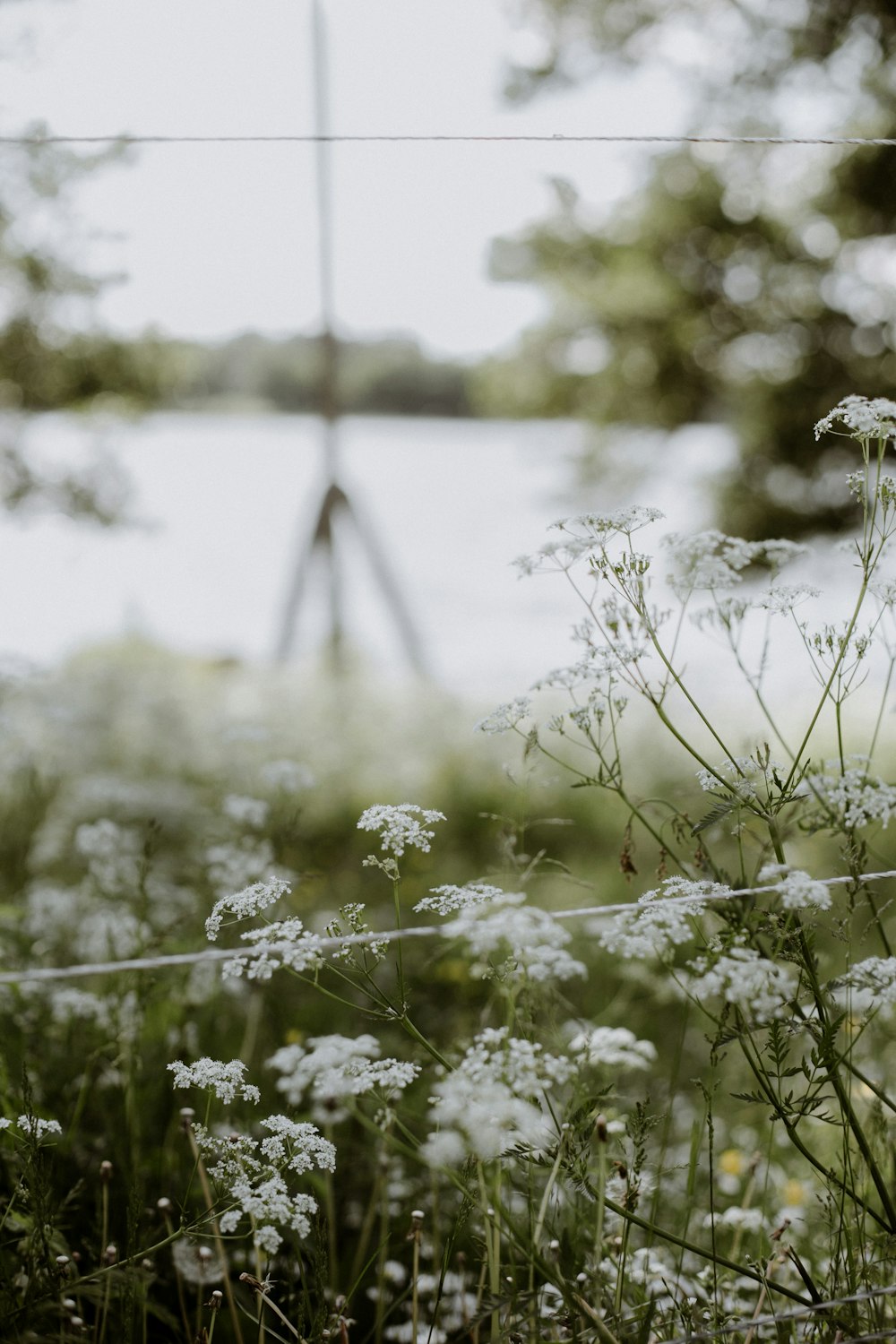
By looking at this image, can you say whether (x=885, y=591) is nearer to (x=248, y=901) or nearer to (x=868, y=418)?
(x=868, y=418)

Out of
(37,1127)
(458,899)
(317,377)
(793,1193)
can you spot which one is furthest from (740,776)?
(317,377)

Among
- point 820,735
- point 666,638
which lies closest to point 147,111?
point 666,638

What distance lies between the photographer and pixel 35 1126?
1.10 metres

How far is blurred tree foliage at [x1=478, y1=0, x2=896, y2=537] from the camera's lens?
138 inches

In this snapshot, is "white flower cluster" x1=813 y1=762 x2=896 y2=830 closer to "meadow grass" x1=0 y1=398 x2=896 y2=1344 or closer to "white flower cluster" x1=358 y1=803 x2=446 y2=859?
"meadow grass" x1=0 y1=398 x2=896 y2=1344

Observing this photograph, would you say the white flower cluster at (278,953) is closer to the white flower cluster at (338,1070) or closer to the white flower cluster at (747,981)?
the white flower cluster at (338,1070)

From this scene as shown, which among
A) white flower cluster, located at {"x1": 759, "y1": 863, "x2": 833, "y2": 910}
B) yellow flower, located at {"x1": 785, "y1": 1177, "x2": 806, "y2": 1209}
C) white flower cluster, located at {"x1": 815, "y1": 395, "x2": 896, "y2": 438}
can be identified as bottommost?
yellow flower, located at {"x1": 785, "y1": 1177, "x2": 806, "y2": 1209}

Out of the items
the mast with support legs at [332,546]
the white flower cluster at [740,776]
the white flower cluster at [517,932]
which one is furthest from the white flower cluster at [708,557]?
the mast with support legs at [332,546]

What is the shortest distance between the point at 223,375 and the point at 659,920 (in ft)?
14.6

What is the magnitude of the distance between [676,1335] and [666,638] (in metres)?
4.00

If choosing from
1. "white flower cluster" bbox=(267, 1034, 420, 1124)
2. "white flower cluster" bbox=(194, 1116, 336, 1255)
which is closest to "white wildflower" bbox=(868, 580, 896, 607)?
"white flower cluster" bbox=(267, 1034, 420, 1124)

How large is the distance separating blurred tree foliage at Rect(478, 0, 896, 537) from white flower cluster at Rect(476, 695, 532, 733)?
2757 millimetres

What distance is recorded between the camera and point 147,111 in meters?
3.44

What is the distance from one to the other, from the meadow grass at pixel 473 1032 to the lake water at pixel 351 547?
1151mm
